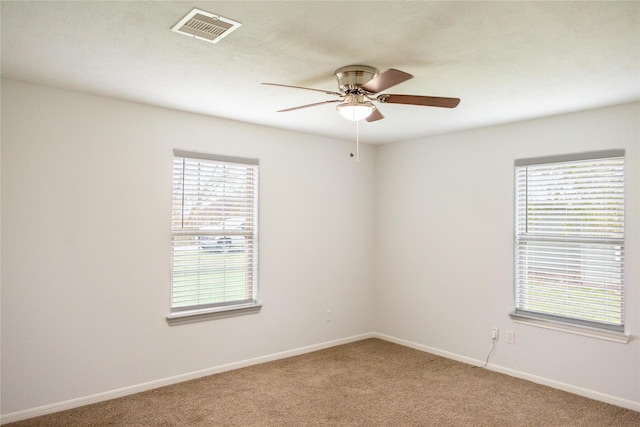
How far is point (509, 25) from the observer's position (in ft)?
7.31

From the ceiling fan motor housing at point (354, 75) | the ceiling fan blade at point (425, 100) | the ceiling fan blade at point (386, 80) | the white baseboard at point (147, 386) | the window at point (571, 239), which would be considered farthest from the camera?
the window at point (571, 239)

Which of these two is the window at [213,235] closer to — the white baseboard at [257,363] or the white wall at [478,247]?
the white baseboard at [257,363]

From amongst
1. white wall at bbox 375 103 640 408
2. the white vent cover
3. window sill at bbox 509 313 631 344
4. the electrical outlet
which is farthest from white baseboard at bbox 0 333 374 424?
the white vent cover

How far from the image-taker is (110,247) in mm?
3607

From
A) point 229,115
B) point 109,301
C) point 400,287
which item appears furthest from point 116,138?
point 400,287

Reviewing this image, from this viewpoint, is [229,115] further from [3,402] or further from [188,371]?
[3,402]

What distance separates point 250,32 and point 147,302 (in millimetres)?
2525

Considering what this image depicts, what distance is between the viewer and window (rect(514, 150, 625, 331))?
3682mm

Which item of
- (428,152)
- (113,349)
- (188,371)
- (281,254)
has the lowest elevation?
(188,371)

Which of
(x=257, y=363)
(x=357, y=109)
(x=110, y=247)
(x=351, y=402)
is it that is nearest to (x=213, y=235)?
(x=110, y=247)

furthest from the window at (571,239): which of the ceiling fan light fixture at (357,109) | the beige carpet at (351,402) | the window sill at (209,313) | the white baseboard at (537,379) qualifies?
the window sill at (209,313)

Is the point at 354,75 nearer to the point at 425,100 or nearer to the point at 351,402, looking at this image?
the point at 425,100

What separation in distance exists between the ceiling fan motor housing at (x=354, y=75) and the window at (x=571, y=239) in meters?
2.18

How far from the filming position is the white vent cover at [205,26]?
7.05ft
